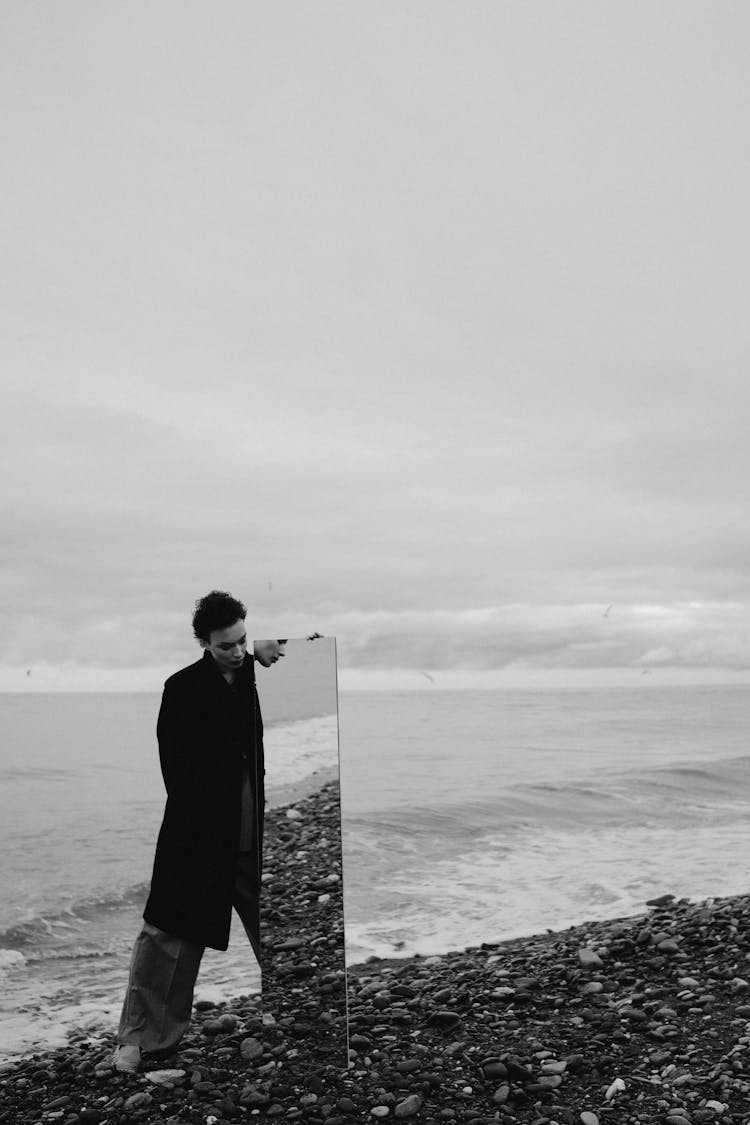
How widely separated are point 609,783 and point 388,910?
1429 centimetres

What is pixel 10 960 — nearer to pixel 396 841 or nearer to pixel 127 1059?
pixel 127 1059

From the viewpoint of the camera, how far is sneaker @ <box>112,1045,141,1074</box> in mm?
4969

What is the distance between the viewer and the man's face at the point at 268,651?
5.23 meters

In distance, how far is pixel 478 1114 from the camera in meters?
4.52

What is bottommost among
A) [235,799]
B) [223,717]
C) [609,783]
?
[609,783]

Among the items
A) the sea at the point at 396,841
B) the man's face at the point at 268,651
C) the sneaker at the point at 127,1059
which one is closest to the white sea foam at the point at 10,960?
the sea at the point at 396,841

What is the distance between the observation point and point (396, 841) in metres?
15.1

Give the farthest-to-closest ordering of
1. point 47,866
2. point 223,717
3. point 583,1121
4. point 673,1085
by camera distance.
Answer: point 47,866
point 223,717
point 673,1085
point 583,1121

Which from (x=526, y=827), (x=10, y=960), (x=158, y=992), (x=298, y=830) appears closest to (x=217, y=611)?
(x=298, y=830)

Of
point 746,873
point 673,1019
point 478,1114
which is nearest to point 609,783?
point 746,873

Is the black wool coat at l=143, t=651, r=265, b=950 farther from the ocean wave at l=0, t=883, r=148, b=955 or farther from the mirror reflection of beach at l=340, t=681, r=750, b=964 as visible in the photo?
the ocean wave at l=0, t=883, r=148, b=955

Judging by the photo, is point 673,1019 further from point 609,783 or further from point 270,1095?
point 609,783

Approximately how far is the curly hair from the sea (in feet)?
1.93

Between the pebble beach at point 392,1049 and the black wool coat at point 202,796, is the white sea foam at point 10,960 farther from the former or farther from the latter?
the black wool coat at point 202,796
